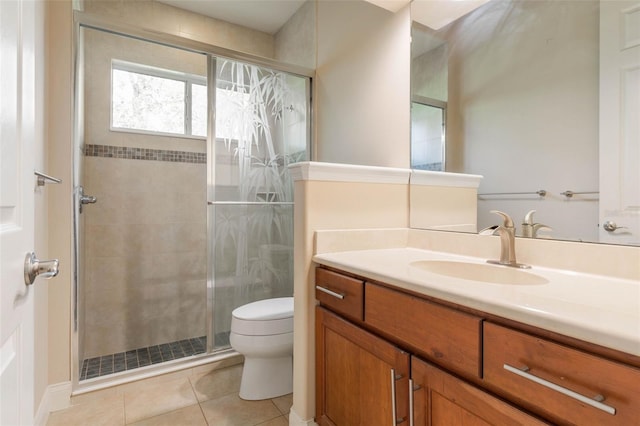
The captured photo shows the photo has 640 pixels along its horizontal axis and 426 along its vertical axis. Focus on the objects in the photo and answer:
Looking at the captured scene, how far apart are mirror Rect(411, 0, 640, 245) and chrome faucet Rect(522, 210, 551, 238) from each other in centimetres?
2

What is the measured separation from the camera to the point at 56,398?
169 centimetres

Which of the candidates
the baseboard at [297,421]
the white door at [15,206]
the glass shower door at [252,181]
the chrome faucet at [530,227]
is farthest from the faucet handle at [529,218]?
the glass shower door at [252,181]

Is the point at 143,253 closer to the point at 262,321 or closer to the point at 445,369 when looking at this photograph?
the point at 262,321

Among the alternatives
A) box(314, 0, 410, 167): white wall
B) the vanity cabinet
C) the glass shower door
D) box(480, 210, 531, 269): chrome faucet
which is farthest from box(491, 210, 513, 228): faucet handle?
the glass shower door

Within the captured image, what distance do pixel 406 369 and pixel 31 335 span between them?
3.08ft

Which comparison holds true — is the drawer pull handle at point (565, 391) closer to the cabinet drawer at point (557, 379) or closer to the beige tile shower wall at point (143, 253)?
the cabinet drawer at point (557, 379)

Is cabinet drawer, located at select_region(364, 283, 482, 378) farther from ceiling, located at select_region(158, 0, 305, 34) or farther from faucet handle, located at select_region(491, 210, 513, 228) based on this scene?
ceiling, located at select_region(158, 0, 305, 34)

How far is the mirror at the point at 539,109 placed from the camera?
1.00 m

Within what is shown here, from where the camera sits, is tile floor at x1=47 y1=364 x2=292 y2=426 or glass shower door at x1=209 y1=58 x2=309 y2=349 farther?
glass shower door at x1=209 y1=58 x2=309 y2=349

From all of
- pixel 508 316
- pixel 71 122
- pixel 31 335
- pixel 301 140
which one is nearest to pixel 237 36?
pixel 301 140

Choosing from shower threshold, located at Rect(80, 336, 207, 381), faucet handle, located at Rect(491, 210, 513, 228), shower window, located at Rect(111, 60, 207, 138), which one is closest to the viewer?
faucet handle, located at Rect(491, 210, 513, 228)

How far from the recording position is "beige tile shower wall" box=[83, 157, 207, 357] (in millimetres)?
2434

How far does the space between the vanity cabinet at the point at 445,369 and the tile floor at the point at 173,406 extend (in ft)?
1.62

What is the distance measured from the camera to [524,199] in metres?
1.23
